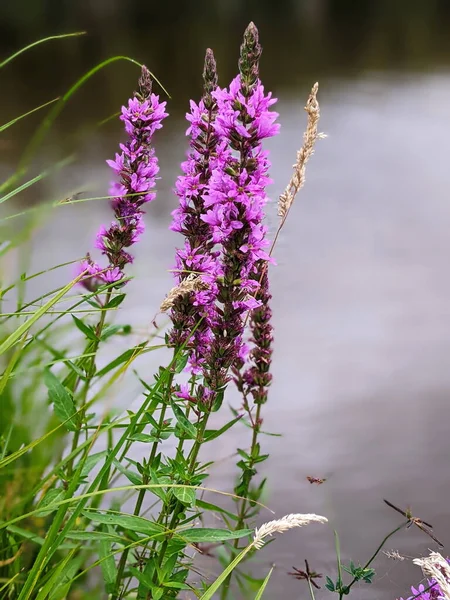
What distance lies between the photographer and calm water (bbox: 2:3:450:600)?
2.65 meters

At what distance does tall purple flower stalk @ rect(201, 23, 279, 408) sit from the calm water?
0.44 metres

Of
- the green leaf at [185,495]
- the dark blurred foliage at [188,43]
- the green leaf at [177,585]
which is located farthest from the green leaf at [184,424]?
the dark blurred foliage at [188,43]

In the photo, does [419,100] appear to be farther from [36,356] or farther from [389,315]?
[36,356]

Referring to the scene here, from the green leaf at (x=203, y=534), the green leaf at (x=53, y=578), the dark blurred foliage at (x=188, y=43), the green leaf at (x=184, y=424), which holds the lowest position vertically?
the green leaf at (x=53, y=578)

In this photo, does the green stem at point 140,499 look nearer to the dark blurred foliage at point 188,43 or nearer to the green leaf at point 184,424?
the green leaf at point 184,424

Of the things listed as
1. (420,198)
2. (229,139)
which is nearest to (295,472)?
(229,139)

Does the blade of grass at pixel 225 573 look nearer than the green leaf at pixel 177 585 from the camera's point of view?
Yes

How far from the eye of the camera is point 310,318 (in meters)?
3.97

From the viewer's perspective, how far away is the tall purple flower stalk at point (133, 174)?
73.7 inches

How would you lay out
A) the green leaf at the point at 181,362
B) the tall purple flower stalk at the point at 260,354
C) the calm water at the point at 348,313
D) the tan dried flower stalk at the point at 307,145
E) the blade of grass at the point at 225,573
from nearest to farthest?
the blade of grass at the point at 225,573, the green leaf at the point at 181,362, the tan dried flower stalk at the point at 307,145, the tall purple flower stalk at the point at 260,354, the calm water at the point at 348,313

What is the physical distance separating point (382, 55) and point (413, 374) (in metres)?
6.72

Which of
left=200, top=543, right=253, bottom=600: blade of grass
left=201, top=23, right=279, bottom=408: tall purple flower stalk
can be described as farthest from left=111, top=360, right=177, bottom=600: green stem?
left=200, top=543, right=253, bottom=600: blade of grass

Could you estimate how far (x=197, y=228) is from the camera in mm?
1769

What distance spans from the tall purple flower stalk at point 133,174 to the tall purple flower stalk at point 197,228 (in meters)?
0.16
